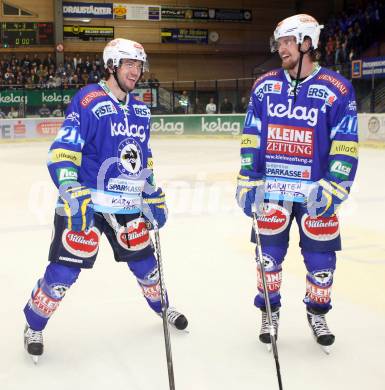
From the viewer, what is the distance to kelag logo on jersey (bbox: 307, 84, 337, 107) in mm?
2852

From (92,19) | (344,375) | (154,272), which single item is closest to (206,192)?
(154,272)

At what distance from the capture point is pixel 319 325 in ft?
10.3

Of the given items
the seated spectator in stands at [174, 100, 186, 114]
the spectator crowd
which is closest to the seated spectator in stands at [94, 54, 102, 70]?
the seated spectator in stands at [174, 100, 186, 114]

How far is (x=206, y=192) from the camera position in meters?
8.03

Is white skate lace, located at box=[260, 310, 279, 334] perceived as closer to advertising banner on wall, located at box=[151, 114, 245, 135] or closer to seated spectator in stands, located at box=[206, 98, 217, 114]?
advertising banner on wall, located at box=[151, 114, 245, 135]

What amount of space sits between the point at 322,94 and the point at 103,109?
107 cm

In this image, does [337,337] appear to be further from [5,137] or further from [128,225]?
[5,137]

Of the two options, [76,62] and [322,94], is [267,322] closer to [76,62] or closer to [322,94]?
[322,94]

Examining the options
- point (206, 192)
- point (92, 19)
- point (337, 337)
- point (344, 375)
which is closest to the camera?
point (344, 375)

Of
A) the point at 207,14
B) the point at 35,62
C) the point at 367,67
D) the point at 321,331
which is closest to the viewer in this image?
the point at 321,331

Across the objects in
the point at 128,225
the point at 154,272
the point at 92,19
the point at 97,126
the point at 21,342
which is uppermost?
the point at 92,19

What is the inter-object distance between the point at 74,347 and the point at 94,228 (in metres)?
0.73

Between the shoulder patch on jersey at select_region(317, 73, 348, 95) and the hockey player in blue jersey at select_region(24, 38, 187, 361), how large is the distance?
90cm

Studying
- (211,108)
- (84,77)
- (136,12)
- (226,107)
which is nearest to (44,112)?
(84,77)
